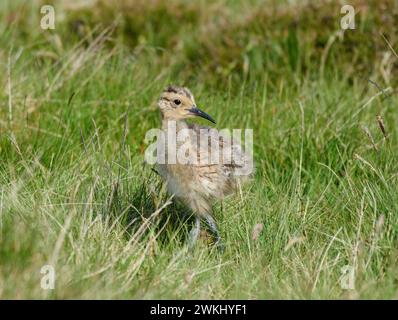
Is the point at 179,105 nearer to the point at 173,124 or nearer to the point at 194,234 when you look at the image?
the point at 173,124

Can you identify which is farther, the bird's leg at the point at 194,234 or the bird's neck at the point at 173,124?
the bird's neck at the point at 173,124

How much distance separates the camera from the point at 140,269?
17.0 ft

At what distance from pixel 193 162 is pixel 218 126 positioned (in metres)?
1.44

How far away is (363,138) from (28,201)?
109 inches

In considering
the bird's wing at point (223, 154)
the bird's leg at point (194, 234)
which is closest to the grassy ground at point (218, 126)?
the bird's leg at point (194, 234)

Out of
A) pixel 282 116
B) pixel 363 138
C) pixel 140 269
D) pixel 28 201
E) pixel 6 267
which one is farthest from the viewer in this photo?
pixel 282 116

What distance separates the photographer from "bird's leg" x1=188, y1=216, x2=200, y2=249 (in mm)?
5723

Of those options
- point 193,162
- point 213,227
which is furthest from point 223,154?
point 213,227

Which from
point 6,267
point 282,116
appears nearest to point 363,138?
point 282,116

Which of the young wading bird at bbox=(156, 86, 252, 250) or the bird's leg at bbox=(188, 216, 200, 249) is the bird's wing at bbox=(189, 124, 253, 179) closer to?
the young wading bird at bbox=(156, 86, 252, 250)

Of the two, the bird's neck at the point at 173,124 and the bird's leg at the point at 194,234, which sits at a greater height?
the bird's neck at the point at 173,124

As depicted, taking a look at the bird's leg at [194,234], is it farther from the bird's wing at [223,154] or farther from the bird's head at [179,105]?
the bird's head at [179,105]

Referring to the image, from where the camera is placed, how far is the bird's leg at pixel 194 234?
572 cm
